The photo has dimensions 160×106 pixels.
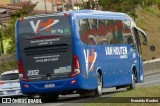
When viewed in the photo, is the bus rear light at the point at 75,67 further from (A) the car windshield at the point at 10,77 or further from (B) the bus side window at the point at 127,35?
(A) the car windshield at the point at 10,77

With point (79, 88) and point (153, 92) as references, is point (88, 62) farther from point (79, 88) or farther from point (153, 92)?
point (153, 92)

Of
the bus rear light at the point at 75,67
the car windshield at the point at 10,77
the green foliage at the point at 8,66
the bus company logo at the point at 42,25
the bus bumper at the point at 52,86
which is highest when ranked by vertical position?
the bus company logo at the point at 42,25

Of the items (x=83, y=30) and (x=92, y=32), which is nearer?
(x=83, y=30)

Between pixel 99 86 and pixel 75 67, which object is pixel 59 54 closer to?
pixel 75 67

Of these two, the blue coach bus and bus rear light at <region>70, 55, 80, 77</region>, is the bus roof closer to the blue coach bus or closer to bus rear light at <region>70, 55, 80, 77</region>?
the blue coach bus

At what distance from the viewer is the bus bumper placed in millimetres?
22375

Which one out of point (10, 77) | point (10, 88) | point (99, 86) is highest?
point (99, 86)

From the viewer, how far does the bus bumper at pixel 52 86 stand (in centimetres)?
2238

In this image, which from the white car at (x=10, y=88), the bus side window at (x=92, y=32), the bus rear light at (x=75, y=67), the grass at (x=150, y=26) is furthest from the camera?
the grass at (x=150, y=26)

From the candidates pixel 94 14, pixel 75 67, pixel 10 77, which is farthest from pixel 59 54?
pixel 10 77

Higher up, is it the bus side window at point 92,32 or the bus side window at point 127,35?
the bus side window at point 92,32

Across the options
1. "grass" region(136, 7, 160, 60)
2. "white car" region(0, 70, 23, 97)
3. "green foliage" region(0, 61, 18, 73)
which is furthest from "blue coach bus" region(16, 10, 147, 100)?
"grass" region(136, 7, 160, 60)

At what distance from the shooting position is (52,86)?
22594 millimetres

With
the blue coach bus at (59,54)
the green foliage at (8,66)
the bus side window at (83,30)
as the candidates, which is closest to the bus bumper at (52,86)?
the blue coach bus at (59,54)
